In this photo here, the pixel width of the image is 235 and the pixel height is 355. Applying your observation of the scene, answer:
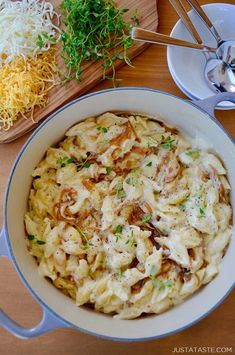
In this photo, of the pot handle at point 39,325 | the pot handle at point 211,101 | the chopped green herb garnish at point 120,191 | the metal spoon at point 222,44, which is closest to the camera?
the pot handle at point 39,325

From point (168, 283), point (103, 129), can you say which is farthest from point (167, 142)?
point (168, 283)

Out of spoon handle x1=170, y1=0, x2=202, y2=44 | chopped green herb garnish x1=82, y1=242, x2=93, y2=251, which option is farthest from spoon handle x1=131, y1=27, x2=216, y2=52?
chopped green herb garnish x1=82, y1=242, x2=93, y2=251

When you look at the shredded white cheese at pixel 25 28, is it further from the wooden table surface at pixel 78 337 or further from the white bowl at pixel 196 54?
the wooden table surface at pixel 78 337

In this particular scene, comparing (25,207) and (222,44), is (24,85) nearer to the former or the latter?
(25,207)

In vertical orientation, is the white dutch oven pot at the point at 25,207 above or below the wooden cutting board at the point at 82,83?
below

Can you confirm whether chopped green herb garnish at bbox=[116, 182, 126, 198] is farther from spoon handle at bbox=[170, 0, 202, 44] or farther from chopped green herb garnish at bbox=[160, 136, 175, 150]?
spoon handle at bbox=[170, 0, 202, 44]

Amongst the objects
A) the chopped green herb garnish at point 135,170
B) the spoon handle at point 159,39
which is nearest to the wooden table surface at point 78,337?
the chopped green herb garnish at point 135,170
